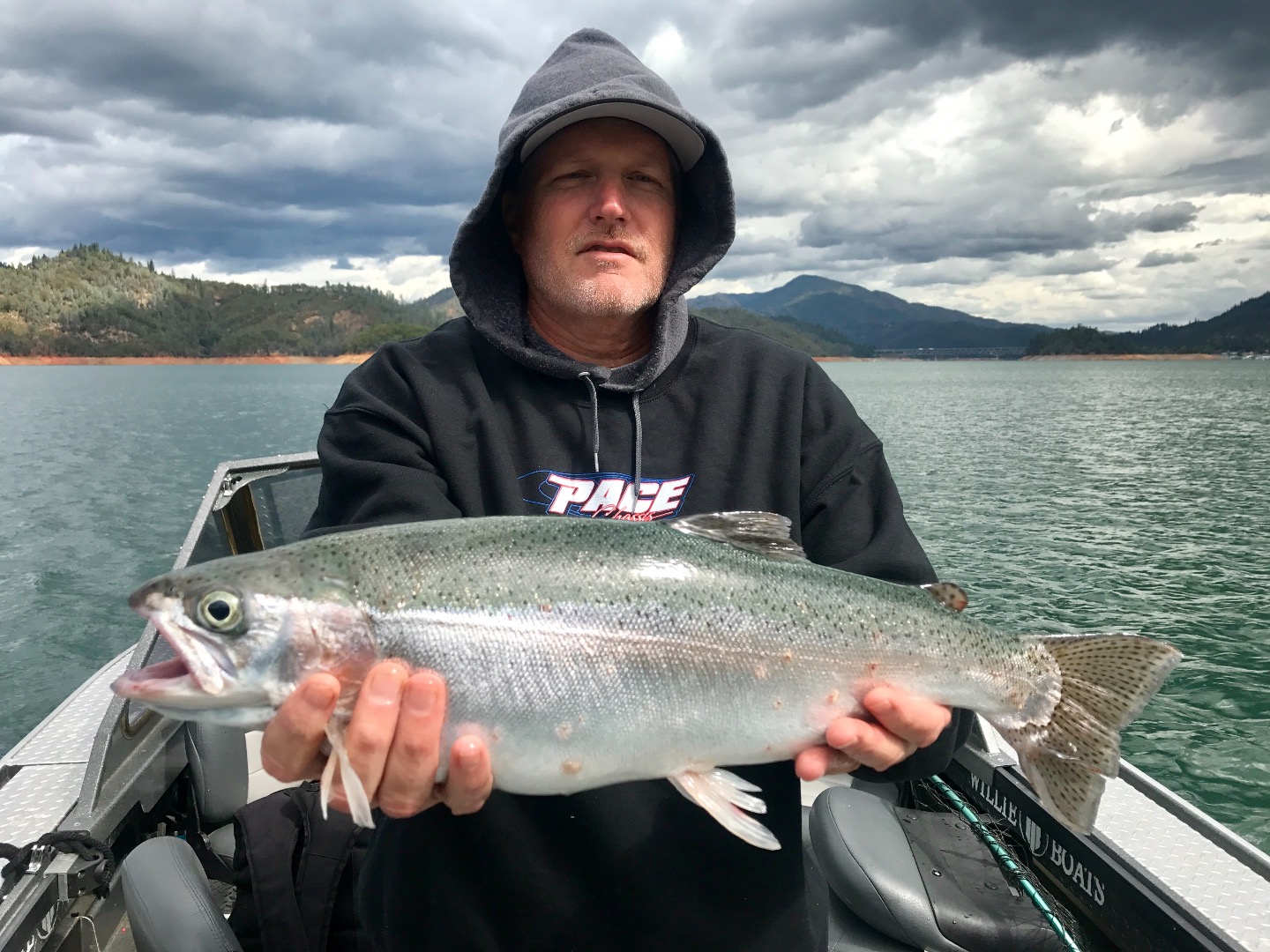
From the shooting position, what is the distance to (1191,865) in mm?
4289

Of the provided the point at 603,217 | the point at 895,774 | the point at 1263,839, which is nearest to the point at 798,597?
the point at 895,774

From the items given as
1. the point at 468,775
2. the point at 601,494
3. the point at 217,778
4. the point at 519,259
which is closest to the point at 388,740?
the point at 468,775

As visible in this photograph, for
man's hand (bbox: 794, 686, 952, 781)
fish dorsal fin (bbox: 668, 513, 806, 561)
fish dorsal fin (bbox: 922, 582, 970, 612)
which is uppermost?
fish dorsal fin (bbox: 668, 513, 806, 561)

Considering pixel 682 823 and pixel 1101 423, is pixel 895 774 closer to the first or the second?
pixel 682 823

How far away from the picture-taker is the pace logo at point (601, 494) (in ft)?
11.0

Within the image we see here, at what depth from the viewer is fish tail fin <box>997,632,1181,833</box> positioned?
10.2 feet

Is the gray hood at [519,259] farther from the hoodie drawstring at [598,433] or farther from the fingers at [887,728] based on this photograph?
the fingers at [887,728]

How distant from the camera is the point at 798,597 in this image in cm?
305

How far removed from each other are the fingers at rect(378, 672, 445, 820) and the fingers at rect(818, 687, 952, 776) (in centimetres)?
130

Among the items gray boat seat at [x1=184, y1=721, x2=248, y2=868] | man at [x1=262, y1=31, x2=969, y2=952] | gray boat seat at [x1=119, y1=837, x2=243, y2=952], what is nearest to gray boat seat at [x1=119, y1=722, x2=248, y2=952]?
gray boat seat at [x1=119, y1=837, x2=243, y2=952]

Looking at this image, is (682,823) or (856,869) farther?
(856,869)

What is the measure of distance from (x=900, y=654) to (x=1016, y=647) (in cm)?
52

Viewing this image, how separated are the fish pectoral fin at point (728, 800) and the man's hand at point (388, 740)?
0.68 m

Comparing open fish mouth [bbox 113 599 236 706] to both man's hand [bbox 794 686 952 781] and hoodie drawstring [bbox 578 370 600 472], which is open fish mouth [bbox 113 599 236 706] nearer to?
hoodie drawstring [bbox 578 370 600 472]
